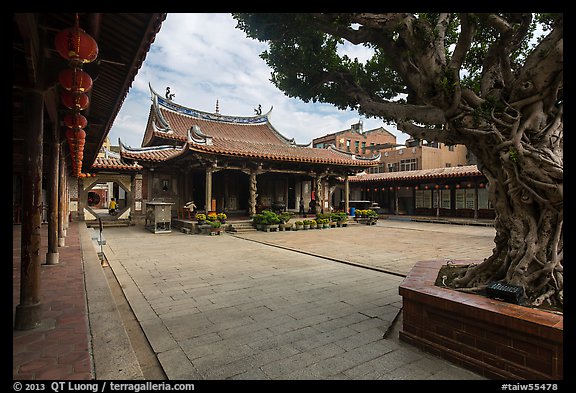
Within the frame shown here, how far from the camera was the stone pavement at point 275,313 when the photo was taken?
261 centimetres

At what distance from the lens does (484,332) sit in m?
2.53

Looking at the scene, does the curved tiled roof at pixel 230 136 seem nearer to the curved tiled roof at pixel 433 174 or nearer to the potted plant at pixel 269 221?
the potted plant at pixel 269 221

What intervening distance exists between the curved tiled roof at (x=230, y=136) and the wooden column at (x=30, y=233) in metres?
8.99

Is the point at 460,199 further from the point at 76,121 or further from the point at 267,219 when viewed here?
the point at 76,121

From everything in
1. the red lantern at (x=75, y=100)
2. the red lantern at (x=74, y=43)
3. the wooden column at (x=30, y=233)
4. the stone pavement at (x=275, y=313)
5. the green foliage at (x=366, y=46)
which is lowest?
the stone pavement at (x=275, y=313)

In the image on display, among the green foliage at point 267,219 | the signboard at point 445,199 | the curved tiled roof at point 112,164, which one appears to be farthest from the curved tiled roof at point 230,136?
the signboard at point 445,199

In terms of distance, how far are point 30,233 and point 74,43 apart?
1.94 m

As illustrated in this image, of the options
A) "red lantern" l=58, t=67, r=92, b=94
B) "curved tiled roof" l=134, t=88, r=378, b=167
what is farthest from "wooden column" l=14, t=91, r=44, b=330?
"curved tiled roof" l=134, t=88, r=378, b=167

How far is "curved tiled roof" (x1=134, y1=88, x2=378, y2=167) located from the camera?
43.9ft

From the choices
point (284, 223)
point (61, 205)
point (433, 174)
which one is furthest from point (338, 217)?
point (61, 205)

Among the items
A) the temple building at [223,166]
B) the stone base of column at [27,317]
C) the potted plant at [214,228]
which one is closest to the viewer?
the stone base of column at [27,317]

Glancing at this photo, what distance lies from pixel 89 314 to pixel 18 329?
0.62m

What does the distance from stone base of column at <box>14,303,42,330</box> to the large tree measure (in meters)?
4.02

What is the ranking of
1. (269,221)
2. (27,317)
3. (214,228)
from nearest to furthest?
(27,317)
(214,228)
(269,221)
